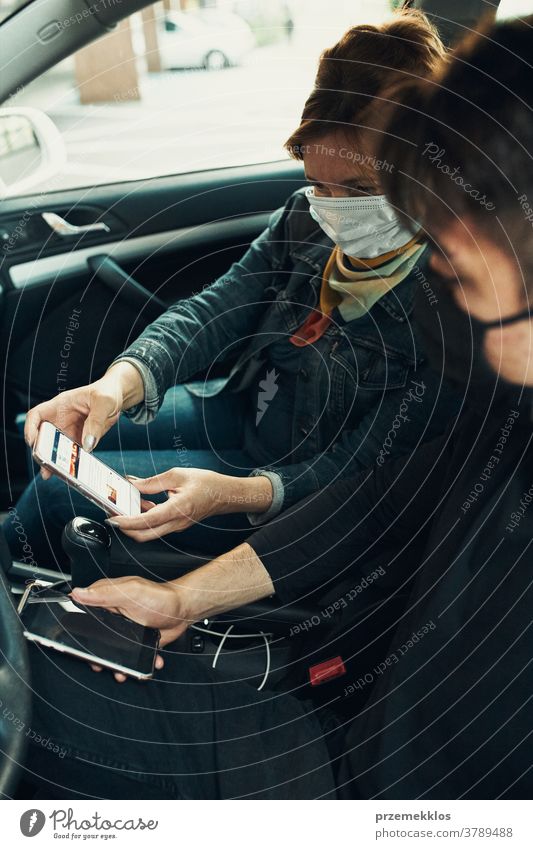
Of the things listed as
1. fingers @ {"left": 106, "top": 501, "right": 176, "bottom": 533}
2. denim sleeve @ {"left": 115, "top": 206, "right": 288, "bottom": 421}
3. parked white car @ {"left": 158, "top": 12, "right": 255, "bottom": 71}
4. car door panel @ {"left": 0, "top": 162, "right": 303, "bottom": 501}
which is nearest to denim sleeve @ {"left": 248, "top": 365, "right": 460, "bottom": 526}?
fingers @ {"left": 106, "top": 501, "right": 176, "bottom": 533}

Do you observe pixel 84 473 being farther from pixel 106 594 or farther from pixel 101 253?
pixel 101 253

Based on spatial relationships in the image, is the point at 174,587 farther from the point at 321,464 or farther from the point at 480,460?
the point at 480,460

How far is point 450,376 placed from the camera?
2.49ft

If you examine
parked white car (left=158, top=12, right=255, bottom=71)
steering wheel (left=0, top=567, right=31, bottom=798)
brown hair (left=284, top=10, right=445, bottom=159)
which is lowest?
steering wheel (left=0, top=567, right=31, bottom=798)

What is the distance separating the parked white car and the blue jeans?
20.7 inches

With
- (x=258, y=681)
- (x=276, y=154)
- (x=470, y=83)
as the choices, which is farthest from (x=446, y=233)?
(x=276, y=154)

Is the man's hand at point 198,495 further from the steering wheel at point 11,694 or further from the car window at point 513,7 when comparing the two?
the car window at point 513,7

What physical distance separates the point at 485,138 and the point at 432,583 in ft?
1.22

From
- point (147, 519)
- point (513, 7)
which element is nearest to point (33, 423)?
point (147, 519)

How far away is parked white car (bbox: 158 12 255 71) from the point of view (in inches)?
46.7

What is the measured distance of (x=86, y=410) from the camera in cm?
95

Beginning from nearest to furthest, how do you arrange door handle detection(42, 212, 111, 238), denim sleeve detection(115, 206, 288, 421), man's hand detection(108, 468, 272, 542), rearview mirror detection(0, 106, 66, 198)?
man's hand detection(108, 468, 272, 542) < denim sleeve detection(115, 206, 288, 421) < rearview mirror detection(0, 106, 66, 198) < door handle detection(42, 212, 111, 238)

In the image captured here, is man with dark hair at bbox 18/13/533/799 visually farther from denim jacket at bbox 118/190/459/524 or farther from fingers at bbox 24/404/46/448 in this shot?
fingers at bbox 24/404/46/448

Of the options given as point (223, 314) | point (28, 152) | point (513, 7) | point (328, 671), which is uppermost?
point (28, 152)
